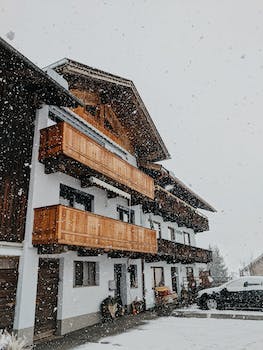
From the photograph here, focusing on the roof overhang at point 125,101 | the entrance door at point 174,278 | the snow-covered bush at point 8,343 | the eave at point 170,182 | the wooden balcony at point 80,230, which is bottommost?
the snow-covered bush at point 8,343

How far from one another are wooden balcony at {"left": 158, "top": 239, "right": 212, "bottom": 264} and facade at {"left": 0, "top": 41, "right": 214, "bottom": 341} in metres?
0.17

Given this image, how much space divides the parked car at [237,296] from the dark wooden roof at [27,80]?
40.7ft

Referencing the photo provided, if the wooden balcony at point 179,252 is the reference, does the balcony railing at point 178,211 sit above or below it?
above

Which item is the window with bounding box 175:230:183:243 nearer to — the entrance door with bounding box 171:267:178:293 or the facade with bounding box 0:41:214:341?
the entrance door with bounding box 171:267:178:293

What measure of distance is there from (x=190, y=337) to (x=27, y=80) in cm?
1066

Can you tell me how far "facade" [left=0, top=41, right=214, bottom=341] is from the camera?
10.5 meters

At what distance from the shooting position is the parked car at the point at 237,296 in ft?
53.7

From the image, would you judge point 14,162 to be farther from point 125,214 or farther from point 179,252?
point 179,252

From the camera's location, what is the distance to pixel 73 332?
12.0 m

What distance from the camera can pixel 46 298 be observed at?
1165cm

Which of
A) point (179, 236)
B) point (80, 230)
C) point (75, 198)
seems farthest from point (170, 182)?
point (80, 230)

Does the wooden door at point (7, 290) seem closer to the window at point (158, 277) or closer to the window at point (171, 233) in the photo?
the window at point (158, 277)

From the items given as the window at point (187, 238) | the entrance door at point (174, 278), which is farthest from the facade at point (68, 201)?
→ the window at point (187, 238)

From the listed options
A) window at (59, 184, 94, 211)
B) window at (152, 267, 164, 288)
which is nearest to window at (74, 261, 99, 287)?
window at (59, 184, 94, 211)
